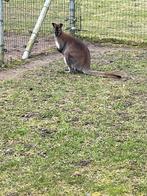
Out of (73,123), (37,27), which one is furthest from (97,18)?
(73,123)

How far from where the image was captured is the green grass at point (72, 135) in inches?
188

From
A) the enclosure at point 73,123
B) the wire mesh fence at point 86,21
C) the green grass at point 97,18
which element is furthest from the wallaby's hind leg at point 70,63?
the green grass at point 97,18

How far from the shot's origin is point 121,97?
7.27 metres

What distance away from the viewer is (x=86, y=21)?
1340cm

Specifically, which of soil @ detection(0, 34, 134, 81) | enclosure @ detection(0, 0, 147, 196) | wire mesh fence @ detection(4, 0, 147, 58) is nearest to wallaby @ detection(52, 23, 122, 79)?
enclosure @ detection(0, 0, 147, 196)

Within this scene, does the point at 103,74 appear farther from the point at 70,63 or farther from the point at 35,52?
the point at 35,52

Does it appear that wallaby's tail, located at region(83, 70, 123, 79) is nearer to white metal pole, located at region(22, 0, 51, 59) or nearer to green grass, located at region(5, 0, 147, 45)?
white metal pole, located at region(22, 0, 51, 59)

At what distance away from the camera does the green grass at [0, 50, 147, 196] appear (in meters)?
4.77

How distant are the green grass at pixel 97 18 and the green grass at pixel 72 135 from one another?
373 cm

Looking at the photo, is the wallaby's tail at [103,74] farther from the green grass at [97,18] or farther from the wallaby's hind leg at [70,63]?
the green grass at [97,18]

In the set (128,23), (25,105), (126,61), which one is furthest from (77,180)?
(128,23)

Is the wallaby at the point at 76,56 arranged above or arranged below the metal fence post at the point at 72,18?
below

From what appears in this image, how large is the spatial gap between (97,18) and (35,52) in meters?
3.95

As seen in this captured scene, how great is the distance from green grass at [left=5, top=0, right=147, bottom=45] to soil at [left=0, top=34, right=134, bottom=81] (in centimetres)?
60
